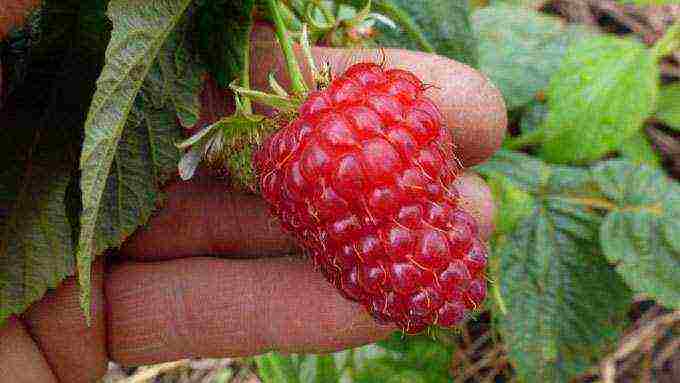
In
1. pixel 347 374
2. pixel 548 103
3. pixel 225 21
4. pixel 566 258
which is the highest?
pixel 225 21

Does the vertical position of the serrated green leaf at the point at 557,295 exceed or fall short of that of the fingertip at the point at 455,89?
it falls short

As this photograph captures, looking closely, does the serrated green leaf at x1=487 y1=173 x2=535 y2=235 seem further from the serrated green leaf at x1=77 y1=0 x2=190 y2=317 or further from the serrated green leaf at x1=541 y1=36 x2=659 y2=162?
the serrated green leaf at x1=77 y1=0 x2=190 y2=317

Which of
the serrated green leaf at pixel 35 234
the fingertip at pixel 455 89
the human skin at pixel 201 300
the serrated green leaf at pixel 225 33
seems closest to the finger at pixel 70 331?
the human skin at pixel 201 300

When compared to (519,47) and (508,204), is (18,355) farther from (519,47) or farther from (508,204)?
(519,47)

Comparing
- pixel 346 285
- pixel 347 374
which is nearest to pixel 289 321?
pixel 347 374

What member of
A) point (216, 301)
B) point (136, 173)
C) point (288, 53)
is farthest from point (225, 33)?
point (216, 301)

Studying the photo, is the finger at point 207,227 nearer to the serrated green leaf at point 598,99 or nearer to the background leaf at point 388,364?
the background leaf at point 388,364

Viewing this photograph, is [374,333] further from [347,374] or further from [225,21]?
[225,21]
